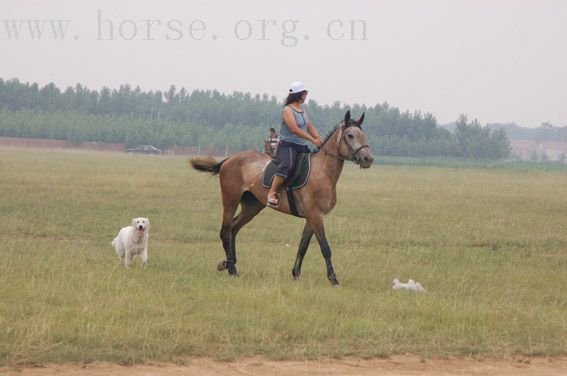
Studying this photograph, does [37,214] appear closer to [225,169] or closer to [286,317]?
[225,169]

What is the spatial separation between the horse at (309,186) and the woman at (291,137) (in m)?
0.25

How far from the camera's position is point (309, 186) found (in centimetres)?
1332

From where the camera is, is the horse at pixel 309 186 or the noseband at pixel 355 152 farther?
the horse at pixel 309 186

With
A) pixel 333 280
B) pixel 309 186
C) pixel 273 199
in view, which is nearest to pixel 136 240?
pixel 273 199

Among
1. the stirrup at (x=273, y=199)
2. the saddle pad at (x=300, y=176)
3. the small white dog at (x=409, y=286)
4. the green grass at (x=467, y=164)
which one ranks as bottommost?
the green grass at (x=467, y=164)

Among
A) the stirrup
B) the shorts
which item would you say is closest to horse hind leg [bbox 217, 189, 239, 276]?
the stirrup

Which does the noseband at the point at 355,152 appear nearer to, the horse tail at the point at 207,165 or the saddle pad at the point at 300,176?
the saddle pad at the point at 300,176

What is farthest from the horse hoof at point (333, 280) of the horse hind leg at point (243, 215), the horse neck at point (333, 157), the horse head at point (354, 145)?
the horse hind leg at point (243, 215)

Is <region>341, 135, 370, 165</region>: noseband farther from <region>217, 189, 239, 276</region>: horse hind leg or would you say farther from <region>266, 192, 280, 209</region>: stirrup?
<region>217, 189, 239, 276</region>: horse hind leg

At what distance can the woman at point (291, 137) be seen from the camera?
13156 mm

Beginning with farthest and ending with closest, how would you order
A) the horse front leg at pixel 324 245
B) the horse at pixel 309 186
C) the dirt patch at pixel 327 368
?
1. the horse at pixel 309 186
2. the horse front leg at pixel 324 245
3. the dirt patch at pixel 327 368

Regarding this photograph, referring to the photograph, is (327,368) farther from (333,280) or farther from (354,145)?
(354,145)

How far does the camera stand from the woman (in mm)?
13156

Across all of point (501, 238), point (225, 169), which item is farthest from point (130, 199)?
point (225, 169)
